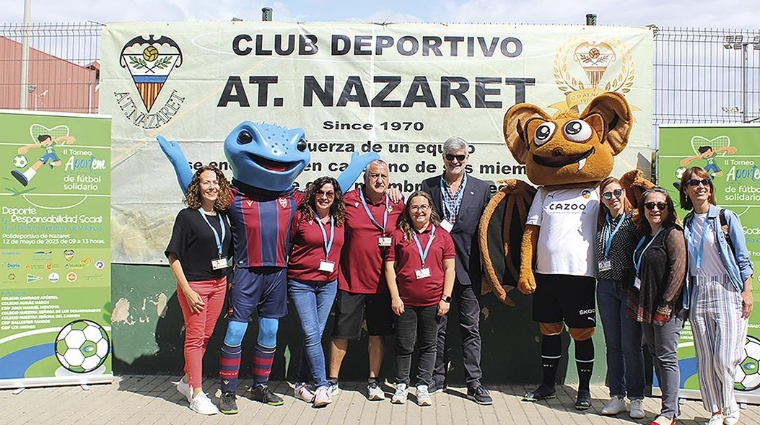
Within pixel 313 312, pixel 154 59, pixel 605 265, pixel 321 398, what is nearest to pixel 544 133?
pixel 605 265

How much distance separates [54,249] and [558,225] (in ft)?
13.1

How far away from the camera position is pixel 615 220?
4746 millimetres

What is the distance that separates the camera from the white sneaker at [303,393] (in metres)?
5.05

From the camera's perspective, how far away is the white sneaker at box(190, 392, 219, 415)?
474 centimetres

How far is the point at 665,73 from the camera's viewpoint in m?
5.98

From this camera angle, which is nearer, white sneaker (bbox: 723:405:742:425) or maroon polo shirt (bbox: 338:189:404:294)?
white sneaker (bbox: 723:405:742:425)

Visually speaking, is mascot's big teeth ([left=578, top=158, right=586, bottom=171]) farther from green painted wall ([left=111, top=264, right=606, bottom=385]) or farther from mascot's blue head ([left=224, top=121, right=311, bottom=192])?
mascot's blue head ([left=224, top=121, right=311, bottom=192])

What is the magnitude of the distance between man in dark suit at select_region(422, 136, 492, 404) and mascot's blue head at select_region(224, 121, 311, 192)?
1.14 metres

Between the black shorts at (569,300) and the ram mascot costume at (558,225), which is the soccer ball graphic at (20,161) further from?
the black shorts at (569,300)

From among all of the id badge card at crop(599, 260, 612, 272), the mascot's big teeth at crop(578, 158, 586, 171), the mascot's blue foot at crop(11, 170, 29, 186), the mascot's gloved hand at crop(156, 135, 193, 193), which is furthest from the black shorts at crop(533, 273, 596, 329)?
the mascot's blue foot at crop(11, 170, 29, 186)

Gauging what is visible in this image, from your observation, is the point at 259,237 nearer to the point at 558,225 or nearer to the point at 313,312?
the point at 313,312

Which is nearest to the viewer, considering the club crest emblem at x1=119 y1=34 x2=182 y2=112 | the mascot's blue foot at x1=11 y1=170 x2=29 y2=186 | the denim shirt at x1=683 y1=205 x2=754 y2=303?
the denim shirt at x1=683 y1=205 x2=754 y2=303

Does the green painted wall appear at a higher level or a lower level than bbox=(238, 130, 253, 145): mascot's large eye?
lower

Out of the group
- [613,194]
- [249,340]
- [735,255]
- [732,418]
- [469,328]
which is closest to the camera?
[735,255]
